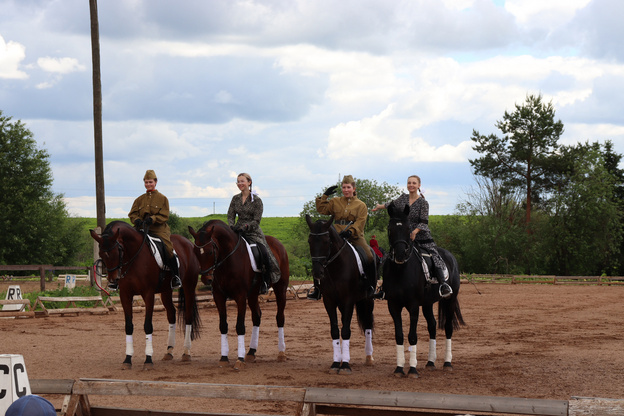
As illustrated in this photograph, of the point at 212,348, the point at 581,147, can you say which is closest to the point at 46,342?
the point at 212,348

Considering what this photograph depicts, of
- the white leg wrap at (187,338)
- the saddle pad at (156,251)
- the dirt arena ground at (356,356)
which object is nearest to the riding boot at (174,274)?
the saddle pad at (156,251)

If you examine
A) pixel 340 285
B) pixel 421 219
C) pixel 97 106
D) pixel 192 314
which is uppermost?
pixel 97 106

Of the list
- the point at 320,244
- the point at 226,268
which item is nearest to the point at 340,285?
the point at 320,244

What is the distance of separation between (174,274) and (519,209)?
4564cm

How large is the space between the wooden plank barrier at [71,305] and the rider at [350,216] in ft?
40.2

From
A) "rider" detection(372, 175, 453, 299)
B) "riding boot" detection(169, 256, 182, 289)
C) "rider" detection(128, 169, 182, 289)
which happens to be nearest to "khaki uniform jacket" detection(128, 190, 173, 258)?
"rider" detection(128, 169, 182, 289)

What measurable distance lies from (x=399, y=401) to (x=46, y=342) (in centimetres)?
1090

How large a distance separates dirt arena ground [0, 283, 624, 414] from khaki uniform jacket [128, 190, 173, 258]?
2.20m

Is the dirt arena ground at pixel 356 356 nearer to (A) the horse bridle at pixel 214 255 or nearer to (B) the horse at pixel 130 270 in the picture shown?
(B) the horse at pixel 130 270

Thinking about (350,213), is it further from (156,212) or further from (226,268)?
(156,212)

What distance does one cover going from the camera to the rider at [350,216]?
10477mm

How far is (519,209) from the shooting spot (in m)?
52.8

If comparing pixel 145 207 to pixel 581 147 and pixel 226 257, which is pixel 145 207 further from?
pixel 581 147

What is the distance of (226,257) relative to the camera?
10602 millimetres
